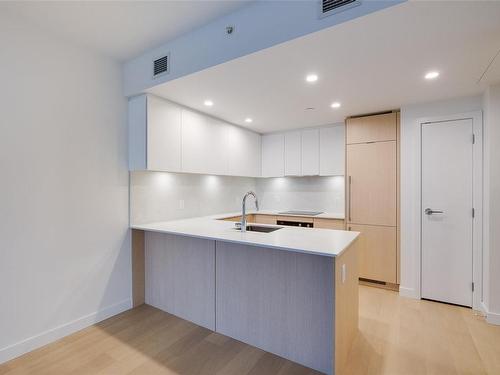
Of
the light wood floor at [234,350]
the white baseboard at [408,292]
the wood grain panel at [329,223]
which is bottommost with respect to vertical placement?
the light wood floor at [234,350]

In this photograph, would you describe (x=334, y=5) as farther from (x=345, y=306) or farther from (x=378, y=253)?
(x=378, y=253)

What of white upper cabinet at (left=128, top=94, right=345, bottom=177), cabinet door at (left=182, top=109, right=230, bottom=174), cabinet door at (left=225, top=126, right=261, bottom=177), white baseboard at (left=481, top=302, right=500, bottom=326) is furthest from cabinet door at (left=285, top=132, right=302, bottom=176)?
white baseboard at (left=481, top=302, right=500, bottom=326)

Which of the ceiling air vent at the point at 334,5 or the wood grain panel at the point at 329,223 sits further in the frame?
the wood grain panel at the point at 329,223

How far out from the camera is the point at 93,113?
2.54 m

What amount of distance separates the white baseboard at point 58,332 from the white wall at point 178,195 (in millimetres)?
918

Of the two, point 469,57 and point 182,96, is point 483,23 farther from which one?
point 182,96

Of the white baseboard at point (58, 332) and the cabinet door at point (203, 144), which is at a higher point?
the cabinet door at point (203, 144)

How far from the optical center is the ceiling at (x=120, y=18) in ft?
6.22

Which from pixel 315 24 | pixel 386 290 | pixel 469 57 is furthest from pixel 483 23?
pixel 386 290

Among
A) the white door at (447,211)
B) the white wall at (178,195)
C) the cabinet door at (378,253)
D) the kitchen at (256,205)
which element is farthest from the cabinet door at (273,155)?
the white door at (447,211)

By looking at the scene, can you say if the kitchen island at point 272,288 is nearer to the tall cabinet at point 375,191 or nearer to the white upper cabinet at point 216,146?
the white upper cabinet at point 216,146

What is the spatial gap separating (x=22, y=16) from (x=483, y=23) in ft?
10.7

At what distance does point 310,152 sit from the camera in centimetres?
425

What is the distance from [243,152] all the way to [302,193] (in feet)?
4.33
